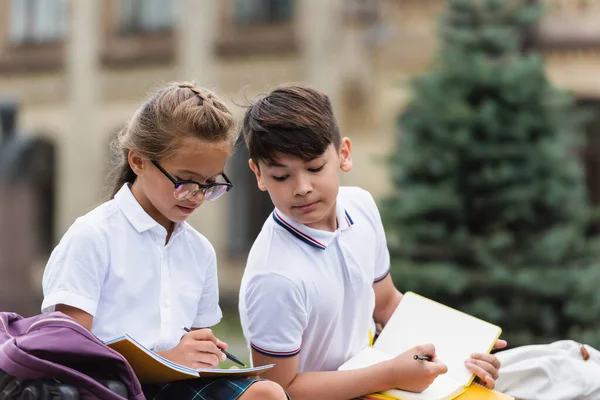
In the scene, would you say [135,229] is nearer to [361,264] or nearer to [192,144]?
[192,144]

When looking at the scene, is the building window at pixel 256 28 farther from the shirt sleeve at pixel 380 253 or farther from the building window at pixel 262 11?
the shirt sleeve at pixel 380 253

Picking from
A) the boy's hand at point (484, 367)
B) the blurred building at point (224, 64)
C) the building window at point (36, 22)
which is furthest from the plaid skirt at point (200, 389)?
the building window at point (36, 22)

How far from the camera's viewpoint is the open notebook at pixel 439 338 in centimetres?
249

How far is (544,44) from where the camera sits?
36.5ft

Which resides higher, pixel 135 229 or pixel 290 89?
pixel 290 89

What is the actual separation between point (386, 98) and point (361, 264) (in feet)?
31.8

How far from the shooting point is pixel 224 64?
1343 cm

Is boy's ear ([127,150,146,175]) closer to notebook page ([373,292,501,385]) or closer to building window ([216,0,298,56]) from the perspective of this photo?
notebook page ([373,292,501,385])

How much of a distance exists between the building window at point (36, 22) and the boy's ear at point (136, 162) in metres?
13.0

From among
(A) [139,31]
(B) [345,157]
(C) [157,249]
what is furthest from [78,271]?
(A) [139,31]

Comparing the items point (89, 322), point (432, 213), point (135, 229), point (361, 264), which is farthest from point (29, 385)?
point (432, 213)

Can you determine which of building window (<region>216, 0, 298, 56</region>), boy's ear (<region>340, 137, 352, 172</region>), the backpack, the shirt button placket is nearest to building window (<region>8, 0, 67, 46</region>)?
building window (<region>216, 0, 298, 56</region>)

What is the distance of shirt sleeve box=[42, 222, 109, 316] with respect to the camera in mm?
2221

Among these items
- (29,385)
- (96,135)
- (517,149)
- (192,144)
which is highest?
(192,144)
